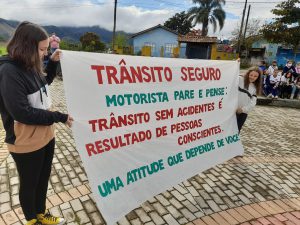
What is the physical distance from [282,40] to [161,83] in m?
24.2

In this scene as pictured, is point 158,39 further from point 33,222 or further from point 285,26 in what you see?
point 33,222

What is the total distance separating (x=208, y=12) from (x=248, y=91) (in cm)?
Answer: 4634

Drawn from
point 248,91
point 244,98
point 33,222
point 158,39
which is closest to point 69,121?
point 33,222

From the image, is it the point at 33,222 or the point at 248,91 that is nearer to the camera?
the point at 33,222

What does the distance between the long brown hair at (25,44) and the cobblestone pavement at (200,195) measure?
174cm

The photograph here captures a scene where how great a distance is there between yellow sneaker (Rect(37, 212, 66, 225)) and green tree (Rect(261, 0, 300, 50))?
24973 millimetres

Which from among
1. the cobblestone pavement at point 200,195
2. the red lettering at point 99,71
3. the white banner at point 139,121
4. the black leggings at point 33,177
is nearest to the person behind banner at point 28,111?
the black leggings at point 33,177

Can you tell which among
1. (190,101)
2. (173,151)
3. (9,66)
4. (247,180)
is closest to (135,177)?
(173,151)

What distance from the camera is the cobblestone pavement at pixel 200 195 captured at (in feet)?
10.2

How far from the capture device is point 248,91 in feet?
15.0

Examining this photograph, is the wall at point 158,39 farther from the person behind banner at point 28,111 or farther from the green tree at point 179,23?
the person behind banner at point 28,111

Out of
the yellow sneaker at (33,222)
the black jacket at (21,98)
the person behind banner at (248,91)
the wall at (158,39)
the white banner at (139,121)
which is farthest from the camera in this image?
the wall at (158,39)

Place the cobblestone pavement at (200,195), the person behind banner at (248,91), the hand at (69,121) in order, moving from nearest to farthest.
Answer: the hand at (69,121) < the cobblestone pavement at (200,195) < the person behind banner at (248,91)

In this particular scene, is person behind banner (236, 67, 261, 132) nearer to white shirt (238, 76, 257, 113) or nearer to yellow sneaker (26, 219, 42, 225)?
white shirt (238, 76, 257, 113)
